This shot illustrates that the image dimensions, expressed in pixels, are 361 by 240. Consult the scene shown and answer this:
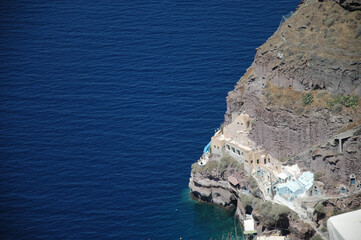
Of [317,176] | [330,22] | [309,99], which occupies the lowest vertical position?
[317,176]

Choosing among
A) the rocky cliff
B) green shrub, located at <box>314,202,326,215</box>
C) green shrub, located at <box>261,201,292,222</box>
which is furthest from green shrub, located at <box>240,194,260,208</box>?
green shrub, located at <box>314,202,326,215</box>

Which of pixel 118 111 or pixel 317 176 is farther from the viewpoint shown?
pixel 118 111

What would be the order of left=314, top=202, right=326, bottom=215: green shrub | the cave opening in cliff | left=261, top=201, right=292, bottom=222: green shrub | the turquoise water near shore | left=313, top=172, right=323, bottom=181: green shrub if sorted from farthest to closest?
the turquoise water near shore < the cave opening in cliff < left=261, top=201, right=292, bottom=222: green shrub < left=313, top=172, right=323, bottom=181: green shrub < left=314, top=202, right=326, bottom=215: green shrub

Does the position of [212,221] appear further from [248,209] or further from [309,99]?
[309,99]

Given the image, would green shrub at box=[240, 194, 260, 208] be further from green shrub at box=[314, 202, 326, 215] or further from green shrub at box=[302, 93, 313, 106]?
green shrub at box=[302, 93, 313, 106]

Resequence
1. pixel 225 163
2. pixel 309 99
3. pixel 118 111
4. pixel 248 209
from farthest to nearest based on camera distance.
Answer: pixel 118 111 < pixel 225 163 < pixel 248 209 < pixel 309 99

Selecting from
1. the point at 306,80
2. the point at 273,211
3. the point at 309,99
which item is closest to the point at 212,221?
the point at 273,211
